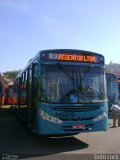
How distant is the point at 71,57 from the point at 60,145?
3.21 meters

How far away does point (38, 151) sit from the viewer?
487 inches

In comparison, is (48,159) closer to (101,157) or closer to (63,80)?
(101,157)

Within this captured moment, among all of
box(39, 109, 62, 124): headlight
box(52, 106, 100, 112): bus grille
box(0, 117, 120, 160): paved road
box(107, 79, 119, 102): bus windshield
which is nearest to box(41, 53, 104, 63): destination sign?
box(52, 106, 100, 112): bus grille

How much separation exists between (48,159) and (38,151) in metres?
1.56

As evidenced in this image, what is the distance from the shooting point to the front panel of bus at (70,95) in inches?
510

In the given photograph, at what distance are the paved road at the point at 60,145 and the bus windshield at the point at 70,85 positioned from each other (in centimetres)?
162

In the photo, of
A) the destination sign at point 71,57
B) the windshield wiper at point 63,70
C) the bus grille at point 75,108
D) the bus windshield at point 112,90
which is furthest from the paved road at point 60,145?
the bus windshield at point 112,90

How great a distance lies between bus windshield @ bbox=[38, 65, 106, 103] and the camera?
518 inches

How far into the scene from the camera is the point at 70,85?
44.0 feet

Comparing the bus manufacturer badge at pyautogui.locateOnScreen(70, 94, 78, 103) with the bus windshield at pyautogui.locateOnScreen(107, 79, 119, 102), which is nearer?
the bus manufacturer badge at pyautogui.locateOnScreen(70, 94, 78, 103)

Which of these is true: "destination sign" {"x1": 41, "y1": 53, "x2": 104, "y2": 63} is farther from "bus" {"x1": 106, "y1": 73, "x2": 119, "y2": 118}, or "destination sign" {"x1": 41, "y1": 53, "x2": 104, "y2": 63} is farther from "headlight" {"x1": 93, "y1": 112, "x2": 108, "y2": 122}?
"bus" {"x1": 106, "y1": 73, "x2": 119, "y2": 118}

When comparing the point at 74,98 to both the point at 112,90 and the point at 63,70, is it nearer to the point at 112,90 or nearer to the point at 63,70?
the point at 63,70

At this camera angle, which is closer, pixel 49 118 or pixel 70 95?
pixel 49 118

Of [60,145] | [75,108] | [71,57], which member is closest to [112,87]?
[71,57]
